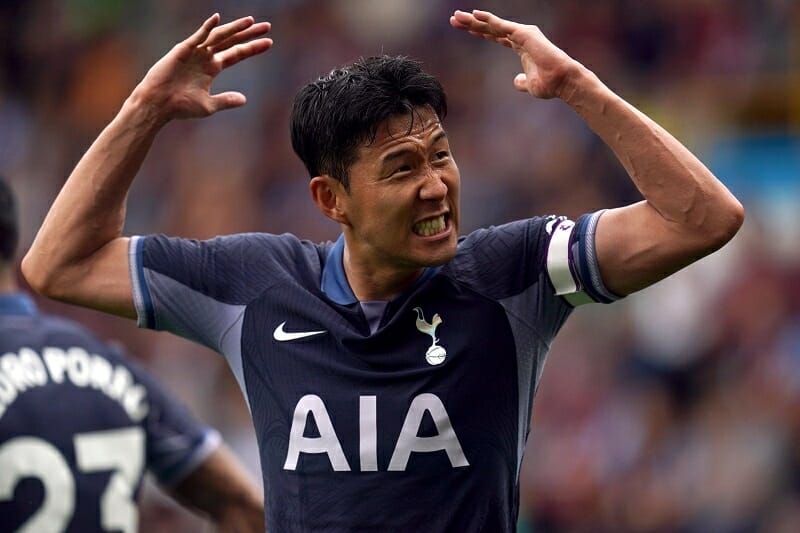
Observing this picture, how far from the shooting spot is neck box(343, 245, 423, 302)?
439 cm

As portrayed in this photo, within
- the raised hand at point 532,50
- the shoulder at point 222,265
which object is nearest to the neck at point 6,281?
the shoulder at point 222,265

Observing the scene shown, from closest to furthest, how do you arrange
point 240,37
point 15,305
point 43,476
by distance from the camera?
point 240,37, point 43,476, point 15,305

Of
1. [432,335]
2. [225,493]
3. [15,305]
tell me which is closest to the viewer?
[432,335]

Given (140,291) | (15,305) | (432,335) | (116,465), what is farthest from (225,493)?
(432,335)

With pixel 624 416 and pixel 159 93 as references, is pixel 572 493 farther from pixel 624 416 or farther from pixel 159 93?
pixel 159 93

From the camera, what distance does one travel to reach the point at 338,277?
4457 millimetres

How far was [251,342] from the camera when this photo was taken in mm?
4426

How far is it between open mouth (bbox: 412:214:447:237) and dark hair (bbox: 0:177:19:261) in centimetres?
188

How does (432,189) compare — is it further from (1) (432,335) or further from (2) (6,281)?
(2) (6,281)

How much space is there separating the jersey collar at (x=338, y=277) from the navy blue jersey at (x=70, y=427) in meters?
1.21

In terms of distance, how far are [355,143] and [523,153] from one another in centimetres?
732

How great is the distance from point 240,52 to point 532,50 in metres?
0.88

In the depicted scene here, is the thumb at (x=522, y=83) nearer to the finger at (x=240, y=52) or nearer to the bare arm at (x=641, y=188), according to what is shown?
the bare arm at (x=641, y=188)

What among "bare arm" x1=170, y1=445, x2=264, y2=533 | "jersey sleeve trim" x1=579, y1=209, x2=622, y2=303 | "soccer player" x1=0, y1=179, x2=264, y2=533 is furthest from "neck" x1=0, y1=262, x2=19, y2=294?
"jersey sleeve trim" x1=579, y1=209, x2=622, y2=303
